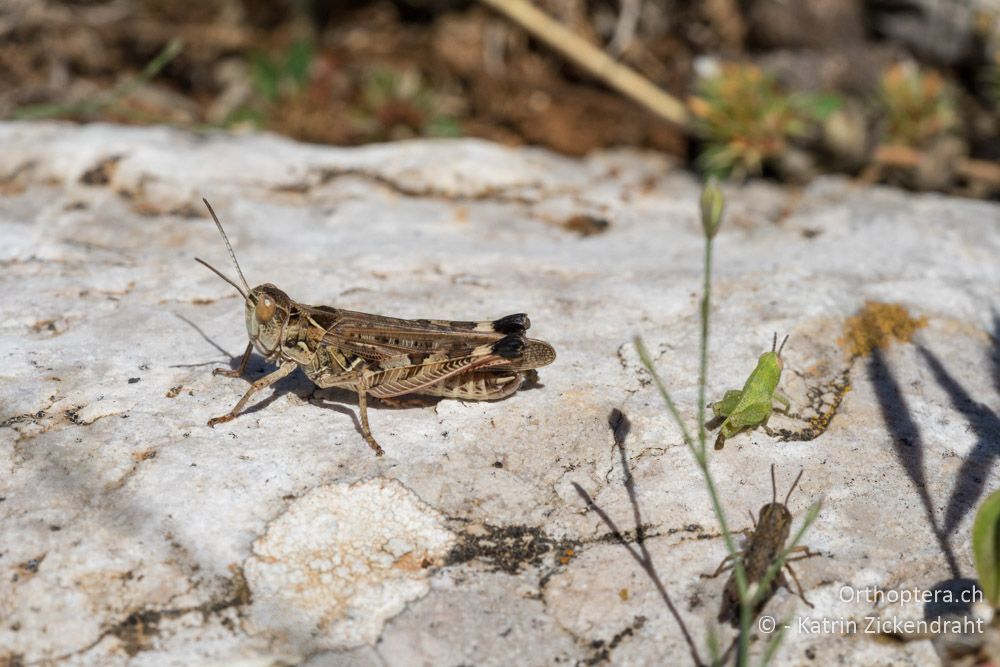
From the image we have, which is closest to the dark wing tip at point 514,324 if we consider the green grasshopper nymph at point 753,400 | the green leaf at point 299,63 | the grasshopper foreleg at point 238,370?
the green grasshopper nymph at point 753,400

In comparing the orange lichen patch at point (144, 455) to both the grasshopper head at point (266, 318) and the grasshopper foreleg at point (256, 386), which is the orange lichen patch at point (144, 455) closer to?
the grasshopper foreleg at point (256, 386)

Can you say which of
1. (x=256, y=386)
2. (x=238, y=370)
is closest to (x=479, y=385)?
(x=256, y=386)

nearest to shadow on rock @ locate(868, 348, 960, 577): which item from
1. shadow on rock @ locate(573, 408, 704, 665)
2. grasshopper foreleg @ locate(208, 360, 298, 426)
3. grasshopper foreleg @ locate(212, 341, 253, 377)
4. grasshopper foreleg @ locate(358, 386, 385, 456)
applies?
shadow on rock @ locate(573, 408, 704, 665)

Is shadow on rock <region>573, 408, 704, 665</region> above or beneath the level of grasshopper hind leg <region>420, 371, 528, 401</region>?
beneath

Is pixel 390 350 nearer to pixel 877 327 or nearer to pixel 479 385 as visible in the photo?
pixel 479 385

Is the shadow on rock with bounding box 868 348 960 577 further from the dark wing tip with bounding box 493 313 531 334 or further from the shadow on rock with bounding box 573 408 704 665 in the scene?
the dark wing tip with bounding box 493 313 531 334

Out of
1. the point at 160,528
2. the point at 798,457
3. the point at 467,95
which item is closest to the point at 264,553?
the point at 160,528
